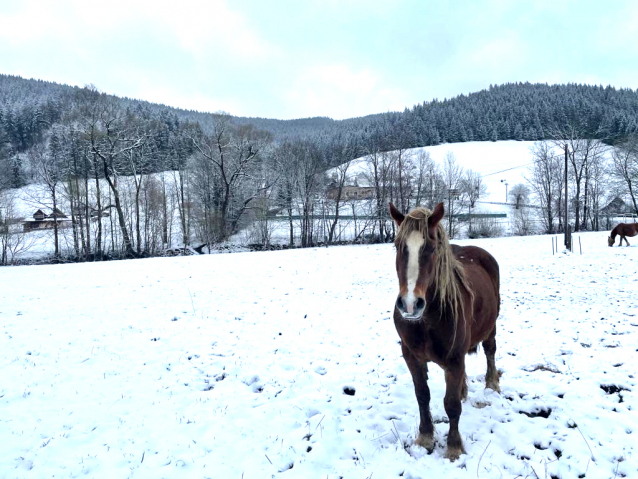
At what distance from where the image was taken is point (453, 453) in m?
3.22

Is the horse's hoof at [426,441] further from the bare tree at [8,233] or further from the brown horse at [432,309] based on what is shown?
the bare tree at [8,233]

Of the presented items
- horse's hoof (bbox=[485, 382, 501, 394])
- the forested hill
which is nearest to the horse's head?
horse's hoof (bbox=[485, 382, 501, 394])

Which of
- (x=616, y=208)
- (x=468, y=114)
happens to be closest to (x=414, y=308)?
(x=616, y=208)

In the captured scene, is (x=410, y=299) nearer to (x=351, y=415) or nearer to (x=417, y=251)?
(x=417, y=251)

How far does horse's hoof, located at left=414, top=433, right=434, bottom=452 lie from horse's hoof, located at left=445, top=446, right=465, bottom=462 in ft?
0.54

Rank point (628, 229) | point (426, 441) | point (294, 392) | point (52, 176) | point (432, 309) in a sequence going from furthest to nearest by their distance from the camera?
point (52, 176) < point (628, 229) < point (294, 392) < point (426, 441) < point (432, 309)

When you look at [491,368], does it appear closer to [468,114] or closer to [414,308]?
[414,308]

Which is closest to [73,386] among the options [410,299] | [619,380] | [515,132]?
[410,299]

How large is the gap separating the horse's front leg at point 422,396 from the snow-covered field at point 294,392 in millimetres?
113

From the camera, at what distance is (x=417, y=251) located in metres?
2.79

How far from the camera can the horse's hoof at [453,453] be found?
3205 mm

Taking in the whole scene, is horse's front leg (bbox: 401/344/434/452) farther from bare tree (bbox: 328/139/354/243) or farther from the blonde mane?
bare tree (bbox: 328/139/354/243)

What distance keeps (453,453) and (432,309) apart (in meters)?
1.44

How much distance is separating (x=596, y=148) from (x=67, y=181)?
59074 mm
